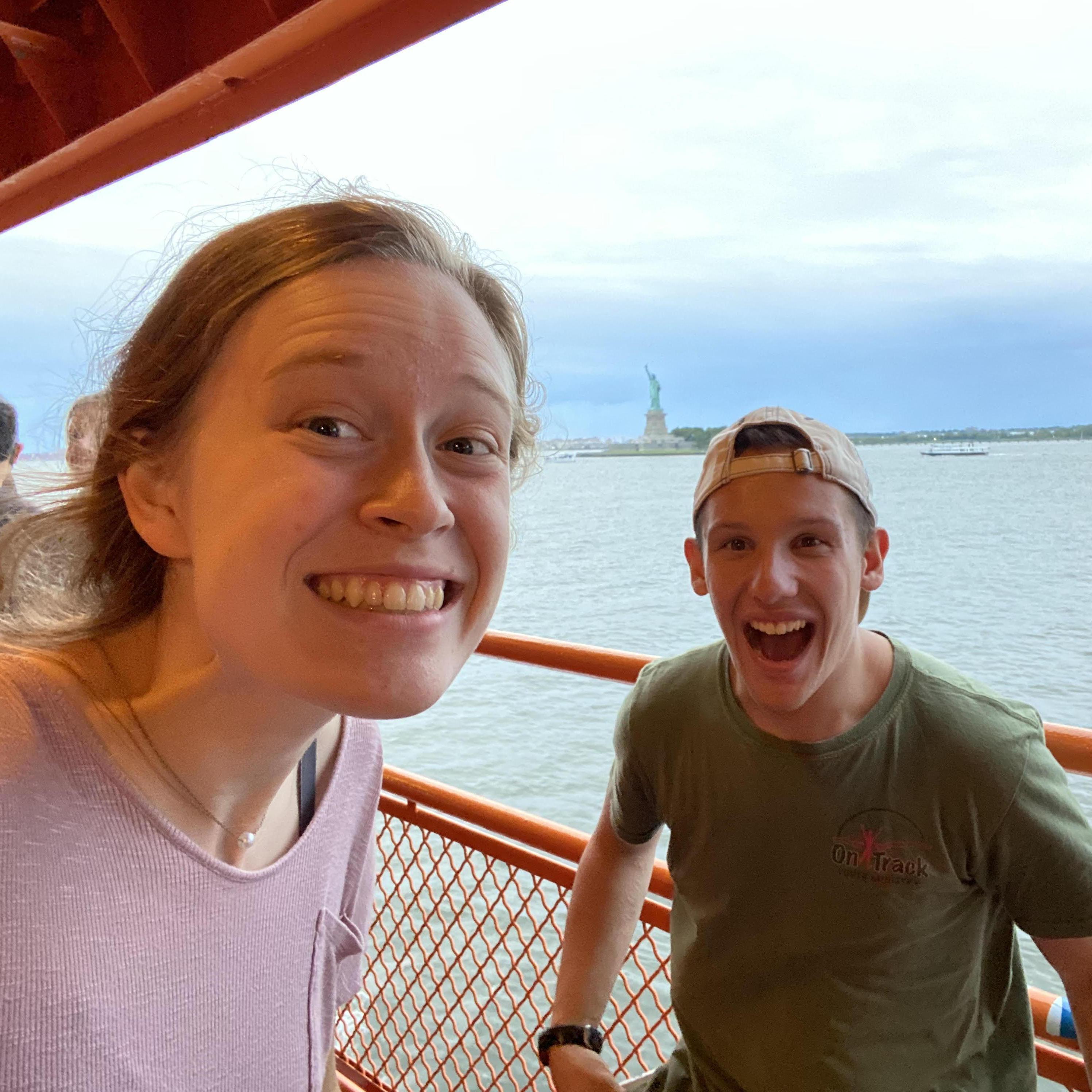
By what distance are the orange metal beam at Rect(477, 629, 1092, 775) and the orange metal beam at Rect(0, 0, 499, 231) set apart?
1382 mm

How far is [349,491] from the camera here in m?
0.83

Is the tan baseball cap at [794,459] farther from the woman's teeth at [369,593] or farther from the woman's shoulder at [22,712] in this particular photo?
the woman's shoulder at [22,712]

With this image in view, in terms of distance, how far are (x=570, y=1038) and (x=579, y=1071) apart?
0.18ft

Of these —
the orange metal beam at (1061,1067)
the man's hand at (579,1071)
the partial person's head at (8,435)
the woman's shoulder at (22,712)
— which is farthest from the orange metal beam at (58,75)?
the orange metal beam at (1061,1067)

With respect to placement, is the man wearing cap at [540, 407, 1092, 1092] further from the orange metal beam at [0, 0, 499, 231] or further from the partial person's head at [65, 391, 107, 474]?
the orange metal beam at [0, 0, 499, 231]

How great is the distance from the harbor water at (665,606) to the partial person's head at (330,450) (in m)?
0.26

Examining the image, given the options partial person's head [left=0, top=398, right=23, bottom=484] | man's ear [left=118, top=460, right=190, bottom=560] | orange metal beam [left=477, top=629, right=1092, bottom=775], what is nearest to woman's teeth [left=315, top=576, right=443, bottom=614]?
man's ear [left=118, top=460, right=190, bottom=560]

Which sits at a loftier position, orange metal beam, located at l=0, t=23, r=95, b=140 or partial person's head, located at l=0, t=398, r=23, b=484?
orange metal beam, located at l=0, t=23, r=95, b=140

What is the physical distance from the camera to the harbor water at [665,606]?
7.30m

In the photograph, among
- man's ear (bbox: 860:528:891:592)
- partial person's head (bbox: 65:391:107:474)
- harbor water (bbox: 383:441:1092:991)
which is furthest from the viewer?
harbor water (bbox: 383:441:1092:991)

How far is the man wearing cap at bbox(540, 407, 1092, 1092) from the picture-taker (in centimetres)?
124

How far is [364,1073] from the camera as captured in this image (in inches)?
96.0

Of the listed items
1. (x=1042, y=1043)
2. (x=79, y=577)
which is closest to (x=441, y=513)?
(x=79, y=577)

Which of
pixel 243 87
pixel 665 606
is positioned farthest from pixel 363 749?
pixel 665 606
